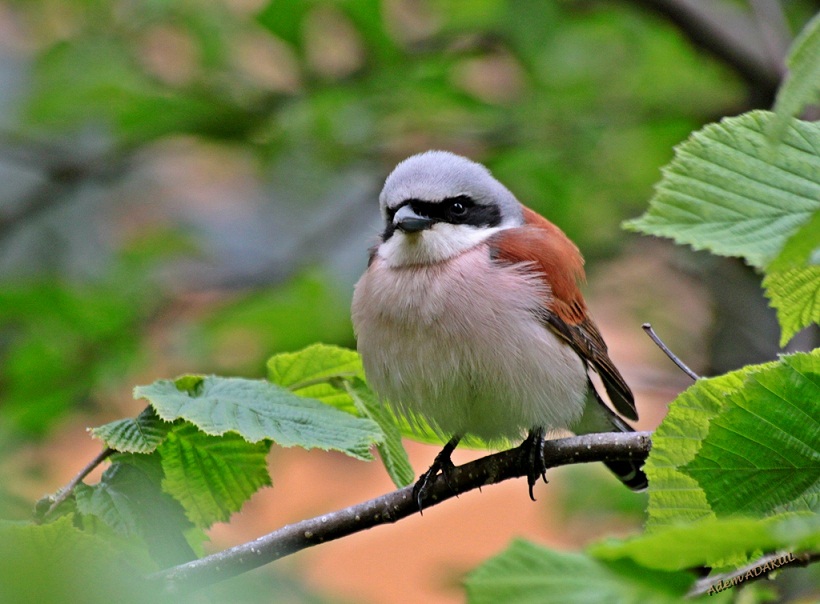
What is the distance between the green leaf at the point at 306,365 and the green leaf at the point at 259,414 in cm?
12

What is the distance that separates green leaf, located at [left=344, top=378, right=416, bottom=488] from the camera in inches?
123

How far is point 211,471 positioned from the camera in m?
3.06

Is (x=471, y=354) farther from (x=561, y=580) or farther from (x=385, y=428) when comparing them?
(x=561, y=580)

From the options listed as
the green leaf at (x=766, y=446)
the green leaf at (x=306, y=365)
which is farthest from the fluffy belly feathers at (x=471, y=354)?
the green leaf at (x=766, y=446)

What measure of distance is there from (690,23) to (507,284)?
2.71m

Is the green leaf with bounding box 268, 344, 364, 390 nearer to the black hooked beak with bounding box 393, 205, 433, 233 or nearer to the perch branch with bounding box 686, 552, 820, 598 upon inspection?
the black hooked beak with bounding box 393, 205, 433, 233

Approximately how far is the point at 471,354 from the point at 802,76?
236cm

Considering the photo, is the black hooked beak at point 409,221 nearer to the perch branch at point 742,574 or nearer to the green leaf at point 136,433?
the green leaf at point 136,433

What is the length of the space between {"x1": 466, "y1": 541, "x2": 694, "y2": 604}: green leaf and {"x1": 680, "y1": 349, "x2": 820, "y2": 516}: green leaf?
0.64 m

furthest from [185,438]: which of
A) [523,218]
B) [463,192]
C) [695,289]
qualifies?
[695,289]

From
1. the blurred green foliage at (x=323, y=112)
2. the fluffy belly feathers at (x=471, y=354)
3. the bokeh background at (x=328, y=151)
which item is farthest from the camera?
the blurred green foliage at (x=323, y=112)

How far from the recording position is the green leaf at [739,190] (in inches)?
88.0

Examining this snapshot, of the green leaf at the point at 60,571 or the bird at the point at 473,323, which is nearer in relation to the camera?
the green leaf at the point at 60,571

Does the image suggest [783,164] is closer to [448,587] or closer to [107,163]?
[448,587]
